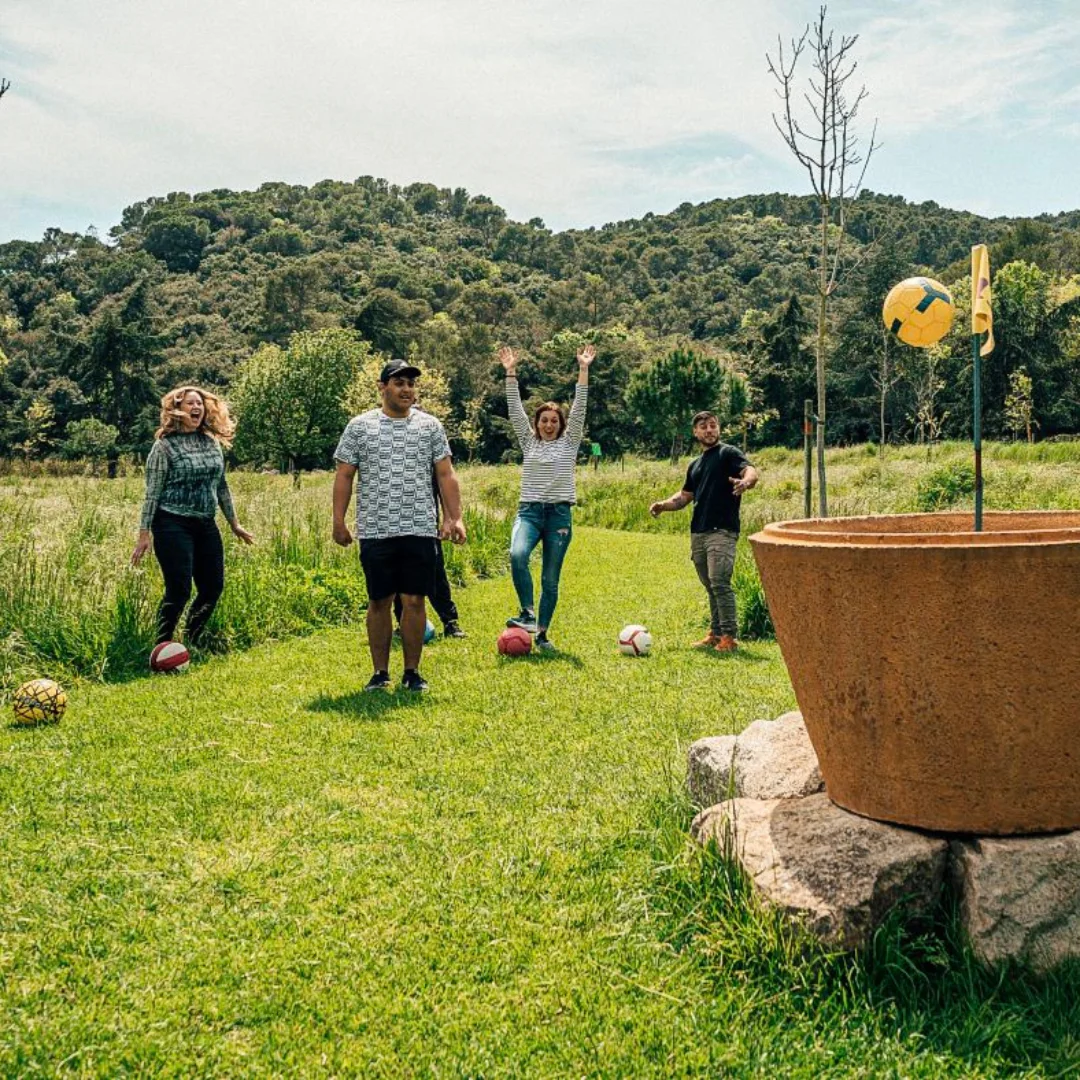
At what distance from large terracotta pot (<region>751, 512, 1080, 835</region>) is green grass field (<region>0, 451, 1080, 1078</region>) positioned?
385mm

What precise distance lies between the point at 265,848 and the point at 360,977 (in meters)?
0.94

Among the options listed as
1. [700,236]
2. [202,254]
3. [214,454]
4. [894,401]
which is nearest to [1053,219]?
[700,236]

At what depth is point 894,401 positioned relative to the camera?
50.4 meters

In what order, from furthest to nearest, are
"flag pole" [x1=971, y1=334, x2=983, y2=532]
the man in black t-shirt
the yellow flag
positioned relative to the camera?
the man in black t-shirt < the yellow flag < "flag pole" [x1=971, y1=334, x2=983, y2=532]

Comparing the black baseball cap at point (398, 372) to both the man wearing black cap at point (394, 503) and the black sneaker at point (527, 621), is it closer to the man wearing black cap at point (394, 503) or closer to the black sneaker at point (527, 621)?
the man wearing black cap at point (394, 503)

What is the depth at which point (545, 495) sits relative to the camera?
695 centimetres

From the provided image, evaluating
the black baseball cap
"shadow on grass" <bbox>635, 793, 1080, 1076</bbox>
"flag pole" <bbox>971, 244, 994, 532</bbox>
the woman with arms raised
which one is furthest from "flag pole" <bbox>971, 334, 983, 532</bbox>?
the woman with arms raised

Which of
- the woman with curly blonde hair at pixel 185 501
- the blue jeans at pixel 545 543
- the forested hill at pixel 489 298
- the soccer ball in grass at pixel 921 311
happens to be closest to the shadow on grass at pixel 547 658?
the blue jeans at pixel 545 543

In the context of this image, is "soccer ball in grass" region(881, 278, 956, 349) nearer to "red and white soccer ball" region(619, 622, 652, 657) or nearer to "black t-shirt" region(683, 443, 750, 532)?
"black t-shirt" region(683, 443, 750, 532)

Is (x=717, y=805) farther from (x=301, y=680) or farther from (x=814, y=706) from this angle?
(x=301, y=680)

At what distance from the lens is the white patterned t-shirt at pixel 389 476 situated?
5.41 meters

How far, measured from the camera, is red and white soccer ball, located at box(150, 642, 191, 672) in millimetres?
6141

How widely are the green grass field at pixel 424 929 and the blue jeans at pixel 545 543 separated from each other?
6.77 ft

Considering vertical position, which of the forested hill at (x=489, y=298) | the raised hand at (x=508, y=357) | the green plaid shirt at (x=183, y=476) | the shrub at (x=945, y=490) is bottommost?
the shrub at (x=945, y=490)
